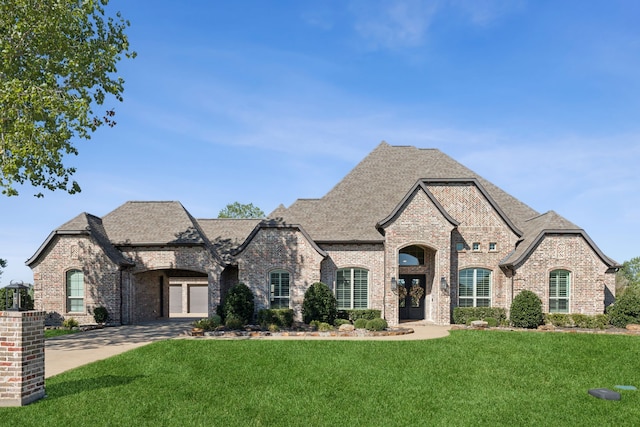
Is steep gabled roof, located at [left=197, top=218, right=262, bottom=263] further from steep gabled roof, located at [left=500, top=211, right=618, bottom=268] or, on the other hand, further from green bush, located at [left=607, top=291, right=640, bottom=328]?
green bush, located at [left=607, top=291, right=640, bottom=328]

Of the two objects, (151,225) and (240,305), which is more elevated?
(151,225)

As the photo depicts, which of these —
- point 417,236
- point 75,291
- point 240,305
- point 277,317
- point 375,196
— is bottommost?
point 277,317

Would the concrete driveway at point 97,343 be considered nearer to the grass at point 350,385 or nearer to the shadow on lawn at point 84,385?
the grass at point 350,385

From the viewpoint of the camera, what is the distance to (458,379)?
11.0m

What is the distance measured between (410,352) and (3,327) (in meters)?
10.8

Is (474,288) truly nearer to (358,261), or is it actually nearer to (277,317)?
(358,261)

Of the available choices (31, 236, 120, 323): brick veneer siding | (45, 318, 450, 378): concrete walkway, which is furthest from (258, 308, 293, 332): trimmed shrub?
(31, 236, 120, 323): brick veneer siding

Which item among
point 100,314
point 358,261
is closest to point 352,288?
point 358,261

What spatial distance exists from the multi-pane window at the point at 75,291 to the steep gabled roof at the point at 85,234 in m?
1.86

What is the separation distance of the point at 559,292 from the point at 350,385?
52.0 feet

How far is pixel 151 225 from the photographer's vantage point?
24719mm

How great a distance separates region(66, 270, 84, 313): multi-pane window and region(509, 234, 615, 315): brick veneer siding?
22.5m

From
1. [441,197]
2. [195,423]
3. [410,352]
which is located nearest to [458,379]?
[410,352]

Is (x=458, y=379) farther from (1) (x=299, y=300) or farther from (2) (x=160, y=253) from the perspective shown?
(2) (x=160, y=253)
